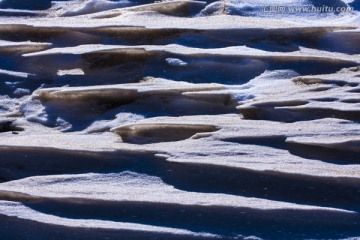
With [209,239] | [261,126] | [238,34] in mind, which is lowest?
[209,239]

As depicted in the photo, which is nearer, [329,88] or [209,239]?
[209,239]

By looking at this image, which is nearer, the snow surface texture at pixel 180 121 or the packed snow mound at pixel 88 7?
the snow surface texture at pixel 180 121

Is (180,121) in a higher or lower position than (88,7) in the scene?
lower

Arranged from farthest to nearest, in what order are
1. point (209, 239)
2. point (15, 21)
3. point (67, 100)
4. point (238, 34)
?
point (15, 21), point (238, 34), point (67, 100), point (209, 239)

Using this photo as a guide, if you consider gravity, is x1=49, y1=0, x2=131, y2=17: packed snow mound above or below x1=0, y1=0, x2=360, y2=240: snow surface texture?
above

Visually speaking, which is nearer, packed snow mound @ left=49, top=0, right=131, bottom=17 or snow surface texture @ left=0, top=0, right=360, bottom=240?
snow surface texture @ left=0, top=0, right=360, bottom=240

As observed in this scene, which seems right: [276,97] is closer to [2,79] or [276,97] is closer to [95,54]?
[95,54]

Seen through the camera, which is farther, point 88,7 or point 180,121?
point 88,7

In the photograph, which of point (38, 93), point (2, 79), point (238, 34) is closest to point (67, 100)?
point (38, 93)

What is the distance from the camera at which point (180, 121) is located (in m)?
1.35

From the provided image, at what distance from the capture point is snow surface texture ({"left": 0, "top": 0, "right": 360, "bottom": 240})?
3.78 feet

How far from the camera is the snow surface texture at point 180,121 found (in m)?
1.15

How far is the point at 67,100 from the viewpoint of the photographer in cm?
150

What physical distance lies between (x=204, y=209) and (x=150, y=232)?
0.10m
